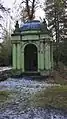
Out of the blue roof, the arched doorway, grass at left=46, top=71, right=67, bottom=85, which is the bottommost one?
grass at left=46, top=71, right=67, bottom=85

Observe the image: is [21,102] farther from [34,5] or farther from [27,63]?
[34,5]

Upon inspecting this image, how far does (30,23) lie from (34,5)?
18.4 ft

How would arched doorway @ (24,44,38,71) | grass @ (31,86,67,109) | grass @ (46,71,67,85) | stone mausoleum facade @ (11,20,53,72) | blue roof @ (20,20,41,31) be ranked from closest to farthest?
grass @ (31,86,67,109) < grass @ (46,71,67,85) < stone mausoleum facade @ (11,20,53,72) < blue roof @ (20,20,41,31) < arched doorway @ (24,44,38,71)

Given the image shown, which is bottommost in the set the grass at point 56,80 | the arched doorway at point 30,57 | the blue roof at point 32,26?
the grass at point 56,80

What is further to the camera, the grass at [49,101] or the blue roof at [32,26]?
the blue roof at [32,26]

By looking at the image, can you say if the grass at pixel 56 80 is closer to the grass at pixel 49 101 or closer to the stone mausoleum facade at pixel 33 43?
the stone mausoleum facade at pixel 33 43

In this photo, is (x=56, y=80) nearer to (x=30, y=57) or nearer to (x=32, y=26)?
(x=32, y=26)

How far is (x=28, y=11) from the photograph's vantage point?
26594mm

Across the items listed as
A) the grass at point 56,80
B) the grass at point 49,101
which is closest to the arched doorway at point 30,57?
→ the grass at point 56,80

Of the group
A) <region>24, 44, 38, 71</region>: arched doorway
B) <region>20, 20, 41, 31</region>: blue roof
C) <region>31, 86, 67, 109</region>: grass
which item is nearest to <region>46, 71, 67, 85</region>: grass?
<region>24, 44, 38, 71</region>: arched doorway

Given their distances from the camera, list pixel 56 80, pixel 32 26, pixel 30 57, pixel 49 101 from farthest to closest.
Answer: pixel 30 57, pixel 32 26, pixel 56 80, pixel 49 101

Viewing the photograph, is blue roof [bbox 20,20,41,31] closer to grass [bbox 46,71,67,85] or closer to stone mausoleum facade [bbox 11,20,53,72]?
stone mausoleum facade [bbox 11,20,53,72]

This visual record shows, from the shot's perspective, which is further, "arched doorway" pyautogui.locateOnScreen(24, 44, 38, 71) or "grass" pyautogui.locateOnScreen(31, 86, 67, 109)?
"arched doorway" pyautogui.locateOnScreen(24, 44, 38, 71)

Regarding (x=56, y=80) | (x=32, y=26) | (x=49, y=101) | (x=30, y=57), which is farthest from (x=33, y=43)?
(x=49, y=101)
